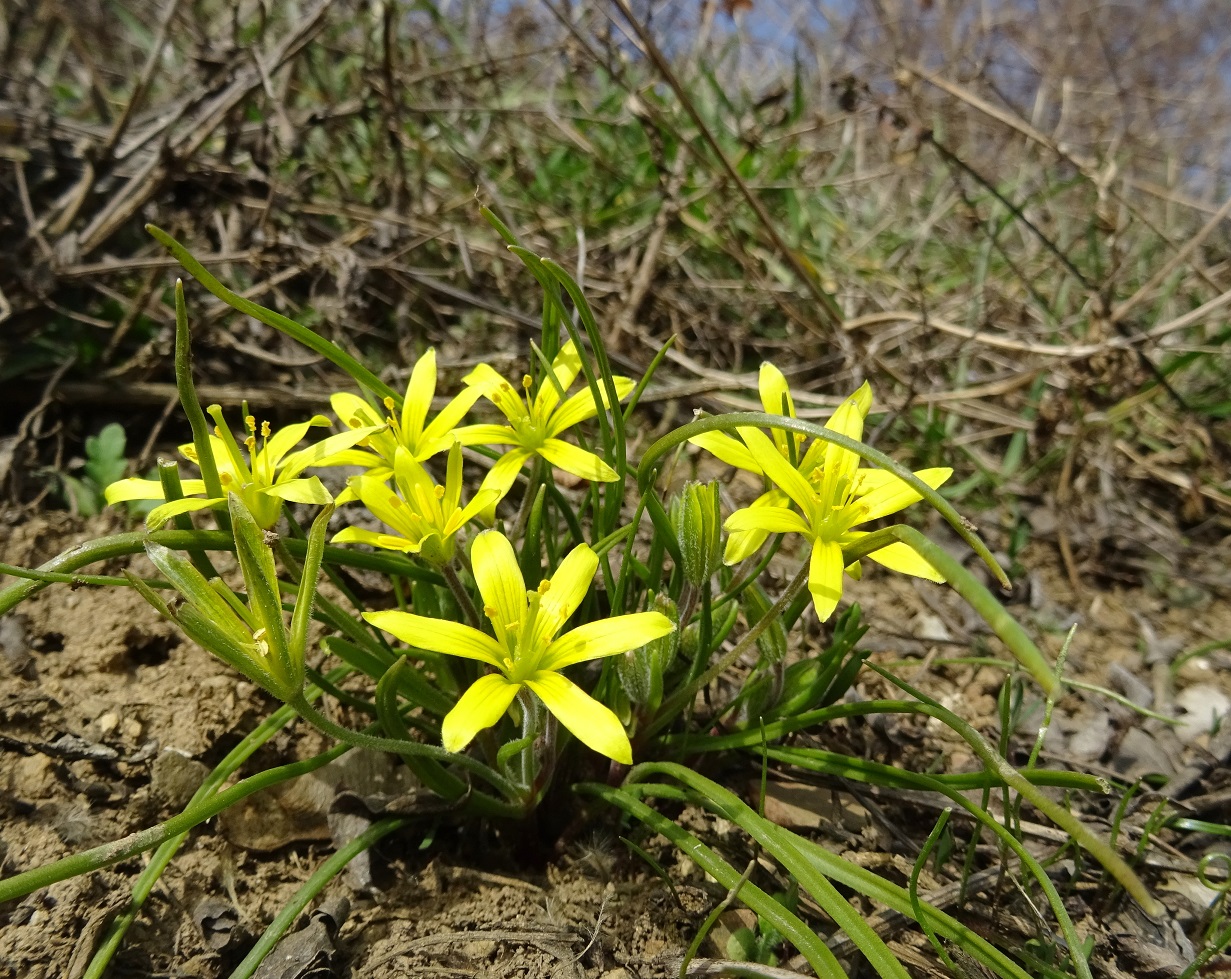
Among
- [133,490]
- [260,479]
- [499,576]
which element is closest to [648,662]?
[499,576]

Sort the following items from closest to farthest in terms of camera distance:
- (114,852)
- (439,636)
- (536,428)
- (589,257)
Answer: (114,852), (439,636), (536,428), (589,257)

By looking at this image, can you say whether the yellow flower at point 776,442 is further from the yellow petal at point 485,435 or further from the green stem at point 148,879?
the green stem at point 148,879

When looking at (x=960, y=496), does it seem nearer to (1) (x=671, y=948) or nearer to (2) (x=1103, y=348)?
(2) (x=1103, y=348)

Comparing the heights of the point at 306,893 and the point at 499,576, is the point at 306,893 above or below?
below

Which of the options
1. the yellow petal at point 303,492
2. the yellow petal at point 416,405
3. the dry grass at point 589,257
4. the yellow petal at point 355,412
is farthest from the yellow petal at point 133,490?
the dry grass at point 589,257

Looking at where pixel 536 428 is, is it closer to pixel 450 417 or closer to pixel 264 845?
pixel 450 417

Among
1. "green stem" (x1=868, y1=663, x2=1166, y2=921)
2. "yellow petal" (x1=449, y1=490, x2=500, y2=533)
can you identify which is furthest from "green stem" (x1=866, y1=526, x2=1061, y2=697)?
"yellow petal" (x1=449, y1=490, x2=500, y2=533)

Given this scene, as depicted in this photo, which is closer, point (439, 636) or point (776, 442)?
point (439, 636)
